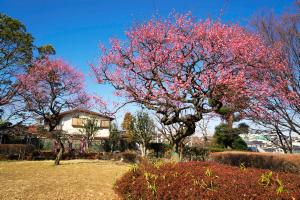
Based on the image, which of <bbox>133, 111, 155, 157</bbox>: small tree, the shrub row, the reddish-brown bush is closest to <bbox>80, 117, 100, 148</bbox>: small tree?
<bbox>133, 111, 155, 157</bbox>: small tree

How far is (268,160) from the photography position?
37.0 ft

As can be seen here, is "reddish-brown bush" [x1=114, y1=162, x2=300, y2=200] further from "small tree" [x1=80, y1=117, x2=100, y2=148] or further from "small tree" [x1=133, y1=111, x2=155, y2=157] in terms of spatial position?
"small tree" [x1=80, y1=117, x2=100, y2=148]

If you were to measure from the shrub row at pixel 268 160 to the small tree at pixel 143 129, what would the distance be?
14.0 metres

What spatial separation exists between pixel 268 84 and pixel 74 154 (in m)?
18.2

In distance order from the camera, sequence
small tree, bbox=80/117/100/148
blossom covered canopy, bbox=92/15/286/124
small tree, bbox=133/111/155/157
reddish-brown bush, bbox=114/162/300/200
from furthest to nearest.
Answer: small tree, bbox=80/117/100/148, small tree, bbox=133/111/155/157, blossom covered canopy, bbox=92/15/286/124, reddish-brown bush, bbox=114/162/300/200

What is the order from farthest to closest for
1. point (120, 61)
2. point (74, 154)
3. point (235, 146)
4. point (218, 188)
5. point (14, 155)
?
point (235, 146), point (74, 154), point (14, 155), point (120, 61), point (218, 188)

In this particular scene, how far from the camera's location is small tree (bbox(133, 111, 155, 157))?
91.2ft

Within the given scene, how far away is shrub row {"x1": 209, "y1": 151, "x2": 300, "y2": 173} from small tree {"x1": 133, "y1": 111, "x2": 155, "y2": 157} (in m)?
14.0

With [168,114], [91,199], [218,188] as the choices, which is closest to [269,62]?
[168,114]

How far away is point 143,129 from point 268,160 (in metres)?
18.0

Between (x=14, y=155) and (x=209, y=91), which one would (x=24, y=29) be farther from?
(x=209, y=91)

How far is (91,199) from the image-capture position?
7.05 metres

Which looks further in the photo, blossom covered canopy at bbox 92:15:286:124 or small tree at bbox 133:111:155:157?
small tree at bbox 133:111:155:157

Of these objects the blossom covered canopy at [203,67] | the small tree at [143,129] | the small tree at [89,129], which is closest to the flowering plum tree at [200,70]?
the blossom covered canopy at [203,67]
